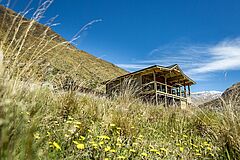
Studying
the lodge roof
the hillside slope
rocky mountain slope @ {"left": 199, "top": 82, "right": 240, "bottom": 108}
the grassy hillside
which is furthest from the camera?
the lodge roof

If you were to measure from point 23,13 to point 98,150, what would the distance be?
1.61 metres

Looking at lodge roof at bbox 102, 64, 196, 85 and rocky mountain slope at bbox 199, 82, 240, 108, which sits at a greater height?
lodge roof at bbox 102, 64, 196, 85

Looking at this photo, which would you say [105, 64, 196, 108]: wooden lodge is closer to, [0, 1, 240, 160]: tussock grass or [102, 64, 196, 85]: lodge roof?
[102, 64, 196, 85]: lodge roof

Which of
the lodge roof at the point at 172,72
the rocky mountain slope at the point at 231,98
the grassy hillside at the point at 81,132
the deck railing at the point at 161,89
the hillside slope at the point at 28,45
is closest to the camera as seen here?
the grassy hillside at the point at 81,132

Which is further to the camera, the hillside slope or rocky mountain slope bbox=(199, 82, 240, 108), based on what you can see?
rocky mountain slope bbox=(199, 82, 240, 108)

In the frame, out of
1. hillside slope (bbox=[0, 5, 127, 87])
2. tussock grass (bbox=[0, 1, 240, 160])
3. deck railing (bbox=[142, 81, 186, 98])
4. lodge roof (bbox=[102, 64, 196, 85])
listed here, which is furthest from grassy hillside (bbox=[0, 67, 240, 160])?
lodge roof (bbox=[102, 64, 196, 85])

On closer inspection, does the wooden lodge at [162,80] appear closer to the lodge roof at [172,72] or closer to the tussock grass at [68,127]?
the lodge roof at [172,72]

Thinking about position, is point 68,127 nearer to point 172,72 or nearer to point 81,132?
point 81,132

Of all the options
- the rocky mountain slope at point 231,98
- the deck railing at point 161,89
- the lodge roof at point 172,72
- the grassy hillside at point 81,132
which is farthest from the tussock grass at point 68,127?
the lodge roof at point 172,72

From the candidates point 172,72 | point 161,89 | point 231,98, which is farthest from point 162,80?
point 231,98

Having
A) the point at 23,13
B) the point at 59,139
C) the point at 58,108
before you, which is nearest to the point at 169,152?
the point at 59,139

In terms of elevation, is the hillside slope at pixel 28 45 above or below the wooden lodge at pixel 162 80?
below

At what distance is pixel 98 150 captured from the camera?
228 centimetres

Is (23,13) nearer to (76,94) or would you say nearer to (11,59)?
(11,59)
